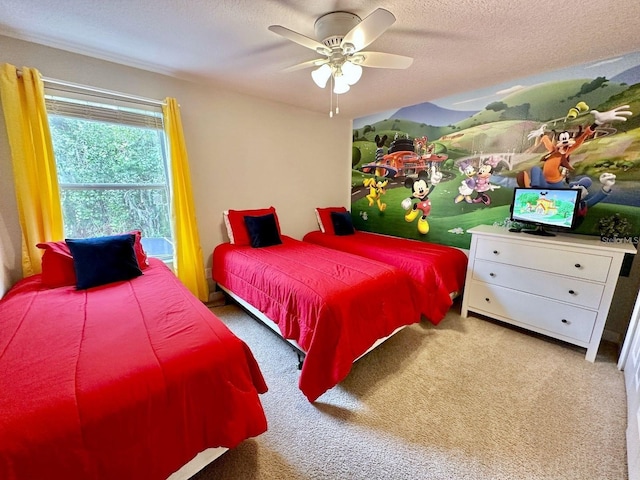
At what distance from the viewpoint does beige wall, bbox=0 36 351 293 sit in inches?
76.4

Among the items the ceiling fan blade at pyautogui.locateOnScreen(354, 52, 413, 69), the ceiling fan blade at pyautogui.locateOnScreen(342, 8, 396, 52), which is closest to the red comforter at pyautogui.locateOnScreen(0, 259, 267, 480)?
the ceiling fan blade at pyautogui.locateOnScreen(342, 8, 396, 52)

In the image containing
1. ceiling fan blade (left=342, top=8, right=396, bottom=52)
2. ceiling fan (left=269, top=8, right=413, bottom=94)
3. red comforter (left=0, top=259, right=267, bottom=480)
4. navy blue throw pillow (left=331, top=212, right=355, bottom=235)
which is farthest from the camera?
navy blue throw pillow (left=331, top=212, right=355, bottom=235)

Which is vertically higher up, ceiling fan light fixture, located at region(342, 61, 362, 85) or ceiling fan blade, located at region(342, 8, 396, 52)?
ceiling fan blade, located at region(342, 8, 396, 52)

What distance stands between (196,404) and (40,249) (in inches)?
77.9

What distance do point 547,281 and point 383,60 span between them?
2125 mm

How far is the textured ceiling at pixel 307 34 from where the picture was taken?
1475mm

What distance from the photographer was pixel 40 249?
6.51ft

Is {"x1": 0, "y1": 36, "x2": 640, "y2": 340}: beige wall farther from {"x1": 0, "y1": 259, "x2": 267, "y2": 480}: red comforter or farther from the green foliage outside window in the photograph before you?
{"x1": 0, "y1": 259, "x2": 267, "y2": 480}: red comforter

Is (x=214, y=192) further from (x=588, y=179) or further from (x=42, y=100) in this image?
(x=588, y=179)

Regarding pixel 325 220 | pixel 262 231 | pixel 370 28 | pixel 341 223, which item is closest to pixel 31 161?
pixel 262 231

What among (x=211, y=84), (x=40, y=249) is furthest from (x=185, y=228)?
(x=211, y=84)

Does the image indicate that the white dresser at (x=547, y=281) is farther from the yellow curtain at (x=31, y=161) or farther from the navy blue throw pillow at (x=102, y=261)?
the yellow curtain at (x=31, y=161)

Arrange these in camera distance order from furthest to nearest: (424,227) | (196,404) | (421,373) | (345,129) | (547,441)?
(345,129), (424,227), (421,373), (547,441), (196,404)

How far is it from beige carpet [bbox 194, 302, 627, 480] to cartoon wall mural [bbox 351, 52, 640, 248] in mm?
1274
